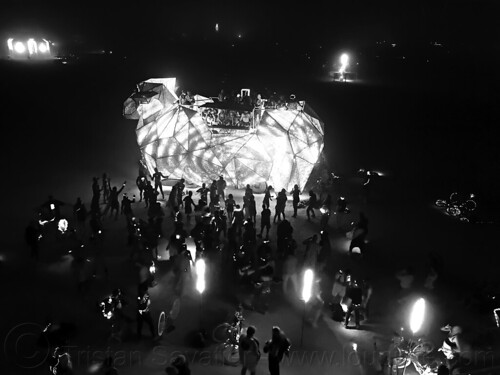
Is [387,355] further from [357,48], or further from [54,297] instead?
[357,48]

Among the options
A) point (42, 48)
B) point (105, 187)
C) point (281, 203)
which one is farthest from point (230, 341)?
point (42, 48)

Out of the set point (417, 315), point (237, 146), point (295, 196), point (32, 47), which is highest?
point (32, 47)

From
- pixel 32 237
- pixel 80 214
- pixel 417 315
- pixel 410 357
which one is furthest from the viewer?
pixel 80 214

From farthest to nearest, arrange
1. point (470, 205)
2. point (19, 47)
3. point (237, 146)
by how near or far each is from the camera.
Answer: point (19, 47) < point (237, 146) < point (470, 205)

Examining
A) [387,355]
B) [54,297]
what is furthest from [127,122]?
[387,355]

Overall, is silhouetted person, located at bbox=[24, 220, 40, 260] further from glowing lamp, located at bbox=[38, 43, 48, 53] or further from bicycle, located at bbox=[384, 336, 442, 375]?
glowing lamp, located at bbox=[38, 43, 48, 53]

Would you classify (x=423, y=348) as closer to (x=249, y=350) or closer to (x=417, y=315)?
(x=417, y=315)

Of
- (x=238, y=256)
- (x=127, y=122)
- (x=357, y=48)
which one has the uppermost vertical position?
A: (x=357, y=48)
